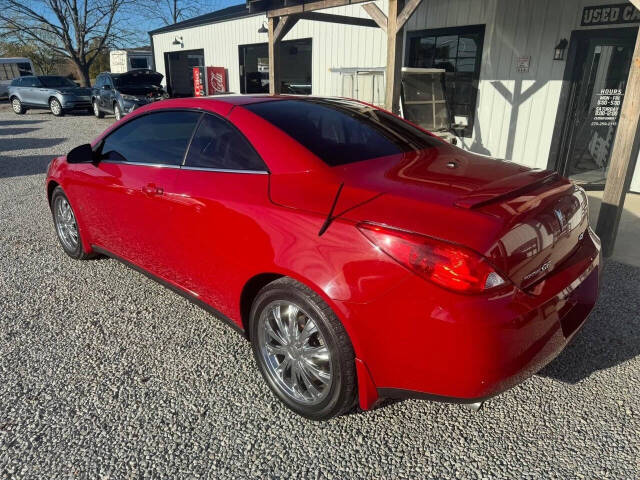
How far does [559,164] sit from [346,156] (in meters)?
6.24

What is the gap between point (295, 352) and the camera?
224 cm

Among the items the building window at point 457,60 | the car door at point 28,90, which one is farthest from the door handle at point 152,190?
the car door at point 28,90

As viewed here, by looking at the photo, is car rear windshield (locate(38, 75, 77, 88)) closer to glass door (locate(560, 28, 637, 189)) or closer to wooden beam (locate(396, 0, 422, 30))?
wooden beam (locate(396, 0, 422, 30))

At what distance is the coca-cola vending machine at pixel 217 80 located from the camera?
1655 cm

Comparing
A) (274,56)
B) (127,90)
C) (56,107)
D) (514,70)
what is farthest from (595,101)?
(56,107)

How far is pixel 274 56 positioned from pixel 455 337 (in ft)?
24.1

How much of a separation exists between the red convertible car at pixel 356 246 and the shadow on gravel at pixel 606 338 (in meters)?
0.63

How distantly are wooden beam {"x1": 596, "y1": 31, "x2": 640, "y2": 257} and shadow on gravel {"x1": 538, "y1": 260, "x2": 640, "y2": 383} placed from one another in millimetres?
600

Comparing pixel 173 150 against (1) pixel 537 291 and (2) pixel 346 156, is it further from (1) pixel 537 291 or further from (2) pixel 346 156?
(1) pixel 537 291

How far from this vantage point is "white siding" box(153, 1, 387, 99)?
10.2 m

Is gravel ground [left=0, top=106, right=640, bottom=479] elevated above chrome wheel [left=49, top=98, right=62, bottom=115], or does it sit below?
below

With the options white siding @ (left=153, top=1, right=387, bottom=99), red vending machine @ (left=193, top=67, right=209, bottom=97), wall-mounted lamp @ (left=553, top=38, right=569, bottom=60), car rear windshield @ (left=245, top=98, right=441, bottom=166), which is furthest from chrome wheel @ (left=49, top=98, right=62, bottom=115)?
car rear windshield @ (left=245, top=98, right=441, bottom=166)

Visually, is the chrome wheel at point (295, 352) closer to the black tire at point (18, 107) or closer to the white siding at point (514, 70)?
the white siding at point (514, 70)

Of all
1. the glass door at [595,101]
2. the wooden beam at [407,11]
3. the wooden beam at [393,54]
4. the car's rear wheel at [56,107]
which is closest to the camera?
the wooden beam at [407,11]
